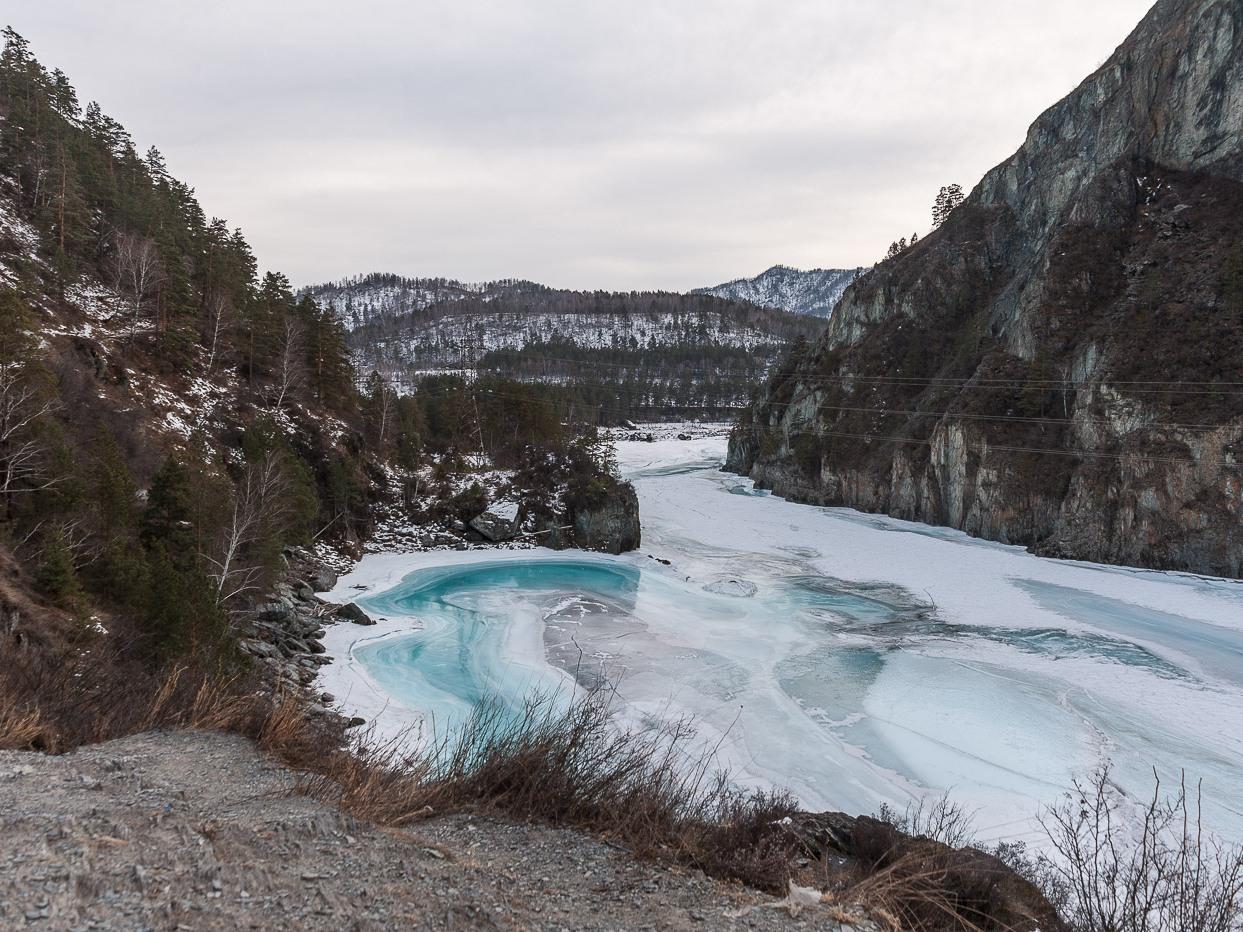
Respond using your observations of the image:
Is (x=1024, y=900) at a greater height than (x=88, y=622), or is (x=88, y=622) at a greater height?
(x=88, y=622)

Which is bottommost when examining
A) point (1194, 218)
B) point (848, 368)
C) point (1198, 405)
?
point (1198, 405)

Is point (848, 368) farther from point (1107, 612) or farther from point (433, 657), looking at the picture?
point (433, 657)

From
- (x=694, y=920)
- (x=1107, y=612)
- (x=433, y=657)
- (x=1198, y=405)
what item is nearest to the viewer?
(x=694, y=920)

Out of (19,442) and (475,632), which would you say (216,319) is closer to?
(19,442)

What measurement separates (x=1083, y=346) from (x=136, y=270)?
55.8 m

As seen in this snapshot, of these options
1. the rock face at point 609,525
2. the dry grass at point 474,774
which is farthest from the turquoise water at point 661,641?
the dry grass at point 474,774

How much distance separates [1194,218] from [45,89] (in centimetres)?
7933

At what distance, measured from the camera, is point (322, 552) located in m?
31.8

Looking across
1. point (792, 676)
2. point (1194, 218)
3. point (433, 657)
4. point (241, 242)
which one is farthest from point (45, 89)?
point (1194, 218)

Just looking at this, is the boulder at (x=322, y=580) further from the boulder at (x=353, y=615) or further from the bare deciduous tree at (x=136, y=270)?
the bare deciduous tree at (x=136, y=270)

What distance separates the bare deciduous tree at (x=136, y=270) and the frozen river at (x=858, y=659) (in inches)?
706

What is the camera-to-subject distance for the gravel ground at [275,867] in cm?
307

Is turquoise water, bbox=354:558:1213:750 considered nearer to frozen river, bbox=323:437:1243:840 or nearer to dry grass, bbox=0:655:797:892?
frozen river, bbox=323:437:1243:840

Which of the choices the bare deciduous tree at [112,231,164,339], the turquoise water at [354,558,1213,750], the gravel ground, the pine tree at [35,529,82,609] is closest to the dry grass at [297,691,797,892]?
the gravel ground
